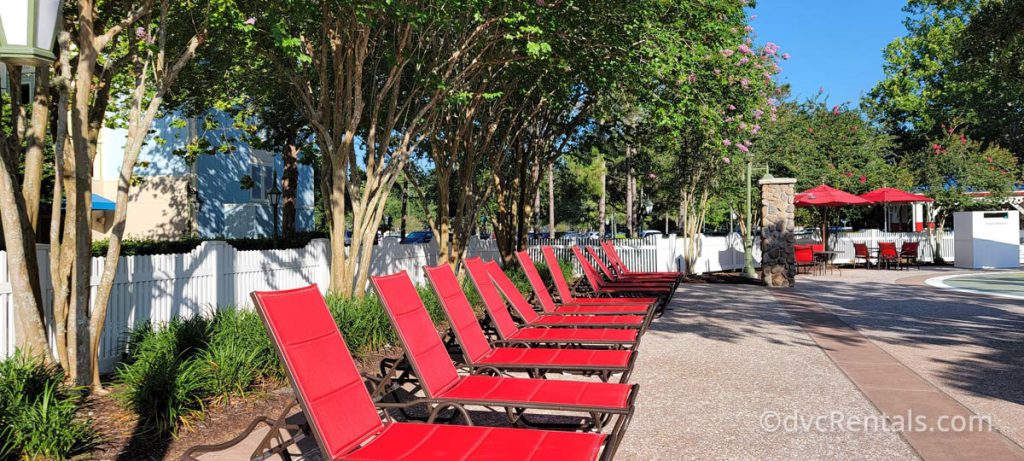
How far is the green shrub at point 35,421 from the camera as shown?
13.7 feet

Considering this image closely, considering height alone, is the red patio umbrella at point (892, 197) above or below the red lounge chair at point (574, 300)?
above

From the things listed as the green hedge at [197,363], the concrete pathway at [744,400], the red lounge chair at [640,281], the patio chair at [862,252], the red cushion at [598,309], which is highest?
the patio chair at [862,252]

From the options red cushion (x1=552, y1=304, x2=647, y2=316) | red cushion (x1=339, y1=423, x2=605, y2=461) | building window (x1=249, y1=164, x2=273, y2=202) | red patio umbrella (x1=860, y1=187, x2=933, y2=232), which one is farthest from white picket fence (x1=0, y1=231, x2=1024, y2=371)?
building window (x1=249, y1=164, x2=273, y2=202)

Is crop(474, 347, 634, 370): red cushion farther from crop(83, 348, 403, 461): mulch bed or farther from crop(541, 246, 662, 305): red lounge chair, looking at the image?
crop(541, 246, 662, 305): red lounge chair

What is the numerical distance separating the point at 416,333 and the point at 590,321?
3.13 meters

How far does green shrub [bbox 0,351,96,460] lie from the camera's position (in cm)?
418

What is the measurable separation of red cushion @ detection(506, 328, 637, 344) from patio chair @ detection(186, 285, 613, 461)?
8.92 feet

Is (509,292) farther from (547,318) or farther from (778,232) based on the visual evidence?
(778,232)

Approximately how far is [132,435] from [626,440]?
3254mm

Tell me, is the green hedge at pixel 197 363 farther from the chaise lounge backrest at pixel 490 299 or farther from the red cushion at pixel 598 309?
the red cushion at pixel 598 309

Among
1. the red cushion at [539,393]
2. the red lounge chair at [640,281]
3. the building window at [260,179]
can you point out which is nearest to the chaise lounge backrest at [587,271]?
the red lounge chair at [640,281]

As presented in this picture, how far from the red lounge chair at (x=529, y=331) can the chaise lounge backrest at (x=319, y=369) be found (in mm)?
2745

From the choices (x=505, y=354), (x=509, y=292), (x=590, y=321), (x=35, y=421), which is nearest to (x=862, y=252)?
(x=590, y=321)

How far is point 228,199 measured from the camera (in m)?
26.8
